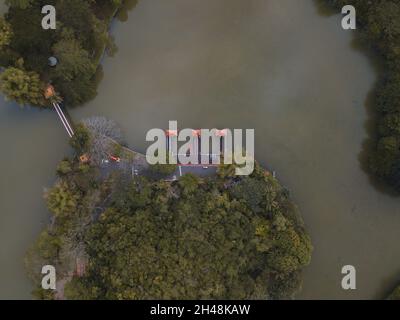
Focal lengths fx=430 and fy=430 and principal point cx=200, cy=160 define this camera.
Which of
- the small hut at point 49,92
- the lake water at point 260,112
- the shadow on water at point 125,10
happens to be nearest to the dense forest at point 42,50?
the small hut at point 49,92

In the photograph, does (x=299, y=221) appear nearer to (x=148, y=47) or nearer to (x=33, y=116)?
(x=148, y=47)

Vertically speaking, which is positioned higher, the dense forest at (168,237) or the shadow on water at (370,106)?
the shadow on water at (370,106)

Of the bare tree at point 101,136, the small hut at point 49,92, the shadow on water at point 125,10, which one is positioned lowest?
→ the bare tree at point 101,136

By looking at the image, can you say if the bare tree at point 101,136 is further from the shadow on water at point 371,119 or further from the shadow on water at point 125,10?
the shadow on water at point 371,119

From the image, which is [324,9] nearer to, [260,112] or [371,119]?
[371,119]

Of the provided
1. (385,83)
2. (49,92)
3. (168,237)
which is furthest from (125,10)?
(385,83)

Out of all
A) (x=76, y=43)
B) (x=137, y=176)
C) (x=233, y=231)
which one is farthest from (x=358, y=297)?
(x=76, y=43)
